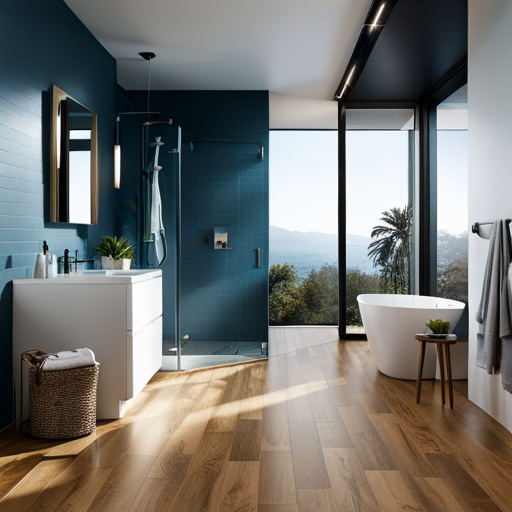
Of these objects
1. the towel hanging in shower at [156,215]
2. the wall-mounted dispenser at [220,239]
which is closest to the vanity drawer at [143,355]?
the towel hanging in shower at [156,215]

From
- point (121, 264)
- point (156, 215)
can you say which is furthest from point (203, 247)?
point (121, 264)

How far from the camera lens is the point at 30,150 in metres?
3.12

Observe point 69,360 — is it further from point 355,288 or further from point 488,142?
point 355,288

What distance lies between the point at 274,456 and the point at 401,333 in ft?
6.05

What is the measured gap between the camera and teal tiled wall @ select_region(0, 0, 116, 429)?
2.86 meters

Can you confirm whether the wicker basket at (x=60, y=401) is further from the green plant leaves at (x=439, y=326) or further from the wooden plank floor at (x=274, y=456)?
the green plant leaves at (x=439, y=326)

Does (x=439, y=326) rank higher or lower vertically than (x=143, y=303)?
lower

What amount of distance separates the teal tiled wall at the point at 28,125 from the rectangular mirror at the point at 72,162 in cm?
7

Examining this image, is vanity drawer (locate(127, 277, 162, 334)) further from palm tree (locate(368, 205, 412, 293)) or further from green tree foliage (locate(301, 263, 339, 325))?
green tree foliage (locate(301, 263, 339, 325))

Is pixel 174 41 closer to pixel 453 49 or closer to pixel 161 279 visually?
pixel 161 279

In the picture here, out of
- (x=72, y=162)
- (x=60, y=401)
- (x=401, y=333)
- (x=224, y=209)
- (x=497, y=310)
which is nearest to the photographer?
(x=60, y=401)

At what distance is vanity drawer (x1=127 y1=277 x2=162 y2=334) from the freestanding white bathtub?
1.72 meters

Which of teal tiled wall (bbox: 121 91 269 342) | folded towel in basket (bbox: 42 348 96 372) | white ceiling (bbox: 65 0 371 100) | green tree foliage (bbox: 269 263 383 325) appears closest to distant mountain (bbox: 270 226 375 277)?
green tree foliage (bbox: 269 263 383 325)

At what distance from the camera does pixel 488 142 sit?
3.13m
